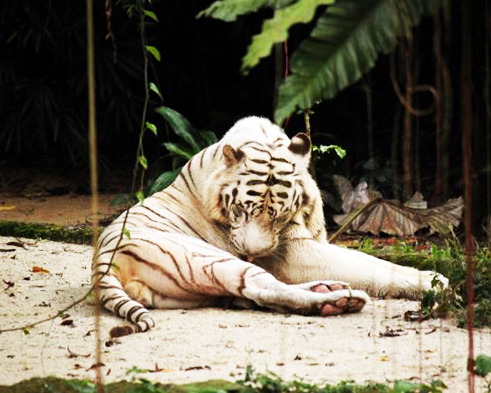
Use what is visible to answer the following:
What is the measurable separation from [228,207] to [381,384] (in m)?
2.09

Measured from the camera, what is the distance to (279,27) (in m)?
1.58

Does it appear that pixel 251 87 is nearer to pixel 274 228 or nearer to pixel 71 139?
pixel 71 139

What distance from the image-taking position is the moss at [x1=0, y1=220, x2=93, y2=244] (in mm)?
6586

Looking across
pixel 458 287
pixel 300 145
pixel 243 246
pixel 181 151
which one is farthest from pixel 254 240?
pixel 181 151

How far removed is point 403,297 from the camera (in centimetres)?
494

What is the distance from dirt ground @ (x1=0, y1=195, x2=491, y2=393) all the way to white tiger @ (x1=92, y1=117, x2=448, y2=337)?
96 mm

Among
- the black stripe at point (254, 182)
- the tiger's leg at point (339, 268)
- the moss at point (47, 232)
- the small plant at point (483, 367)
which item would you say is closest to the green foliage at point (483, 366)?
the small plant at point (483, 367)

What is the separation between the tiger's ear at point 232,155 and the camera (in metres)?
5.01

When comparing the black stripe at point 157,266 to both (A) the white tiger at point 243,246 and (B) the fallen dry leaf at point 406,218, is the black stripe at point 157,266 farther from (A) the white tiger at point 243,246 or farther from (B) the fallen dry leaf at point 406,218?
(B) the fallen dry leaf at point 406,218

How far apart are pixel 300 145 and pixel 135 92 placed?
4871 millimetres

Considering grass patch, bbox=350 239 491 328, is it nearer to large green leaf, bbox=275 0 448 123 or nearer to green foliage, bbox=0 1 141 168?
large green leaf, bbox=275 0 448 123

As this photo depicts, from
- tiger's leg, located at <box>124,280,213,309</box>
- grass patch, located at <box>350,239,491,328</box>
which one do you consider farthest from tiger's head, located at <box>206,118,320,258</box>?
grass patch, located at <box>350,239,491,328</box>

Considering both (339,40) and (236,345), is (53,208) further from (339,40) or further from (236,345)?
(339,40)

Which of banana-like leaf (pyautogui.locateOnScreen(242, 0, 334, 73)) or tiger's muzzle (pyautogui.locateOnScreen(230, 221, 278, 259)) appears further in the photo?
tiger's muzzle (pyautogui.locateOnScreen(230, 221, 278, 259))
